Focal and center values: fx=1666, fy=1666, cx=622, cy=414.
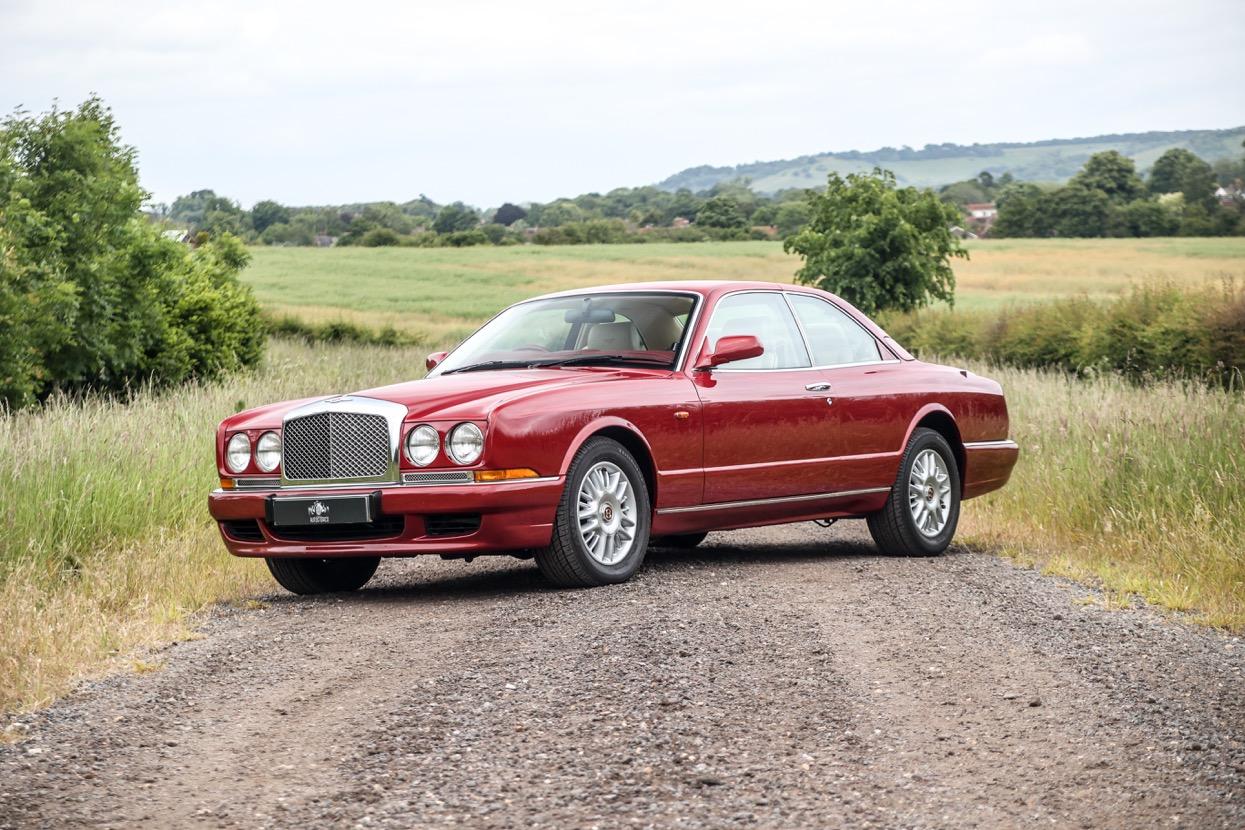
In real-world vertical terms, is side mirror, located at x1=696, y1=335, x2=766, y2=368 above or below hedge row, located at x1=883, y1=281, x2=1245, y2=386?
above

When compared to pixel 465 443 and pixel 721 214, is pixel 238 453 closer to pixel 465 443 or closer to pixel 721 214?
pixel 465 443

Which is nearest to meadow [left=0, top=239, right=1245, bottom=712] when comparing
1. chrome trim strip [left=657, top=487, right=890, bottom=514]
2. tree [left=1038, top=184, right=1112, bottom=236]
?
chrome trim strip [left=657, top=487, right=890, bottom=514]

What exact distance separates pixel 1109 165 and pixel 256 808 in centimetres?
10933

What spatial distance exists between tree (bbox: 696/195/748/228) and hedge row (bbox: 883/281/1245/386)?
7474cm

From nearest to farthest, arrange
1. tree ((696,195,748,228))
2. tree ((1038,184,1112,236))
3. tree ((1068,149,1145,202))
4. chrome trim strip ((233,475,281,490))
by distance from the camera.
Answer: chrome trim strip ((233,475,281,490)), tree ((1038,184,1112,236)), tree ((1068,149,1145,202)), tree ((696,195,748,228))

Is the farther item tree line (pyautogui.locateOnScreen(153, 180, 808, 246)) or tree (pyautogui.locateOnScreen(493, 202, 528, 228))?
tree (pyautogui.locateOnScreen(493, 202, 528, 228))

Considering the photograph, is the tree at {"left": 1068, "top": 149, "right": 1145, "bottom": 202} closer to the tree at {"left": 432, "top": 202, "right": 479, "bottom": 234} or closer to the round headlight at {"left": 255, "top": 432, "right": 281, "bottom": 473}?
the tree at {"left": 432, "top": 202, "right": 479, "bottom": 234}

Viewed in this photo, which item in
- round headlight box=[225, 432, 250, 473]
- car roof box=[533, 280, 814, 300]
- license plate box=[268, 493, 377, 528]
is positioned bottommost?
license plate box=[268, 493, 377, 528]

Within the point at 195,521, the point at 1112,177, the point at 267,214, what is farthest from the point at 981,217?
the point at 195,521

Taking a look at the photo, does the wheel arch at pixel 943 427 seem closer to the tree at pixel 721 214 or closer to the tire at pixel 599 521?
the tire at pixel 599 521

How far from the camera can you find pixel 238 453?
8.93m

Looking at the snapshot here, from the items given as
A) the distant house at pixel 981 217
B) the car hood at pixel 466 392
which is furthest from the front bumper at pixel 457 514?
the distant house at pixel 981 217

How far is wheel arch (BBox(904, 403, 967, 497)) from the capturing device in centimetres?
1091

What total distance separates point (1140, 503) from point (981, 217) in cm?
12100
